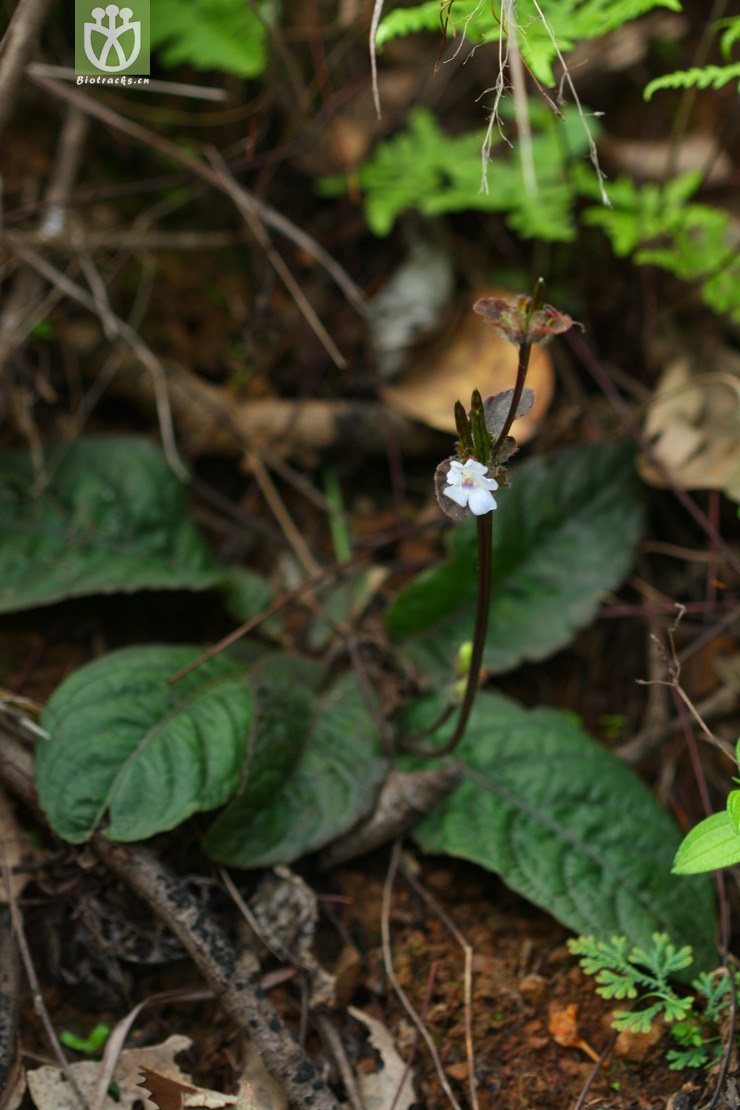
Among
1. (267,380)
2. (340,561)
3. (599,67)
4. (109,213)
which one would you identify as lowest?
(340,561)

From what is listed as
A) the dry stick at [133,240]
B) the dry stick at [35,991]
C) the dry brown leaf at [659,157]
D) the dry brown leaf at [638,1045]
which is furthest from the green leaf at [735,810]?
the dry brown leaf at [659,157]

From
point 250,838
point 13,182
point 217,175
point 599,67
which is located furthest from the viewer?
point 599,67

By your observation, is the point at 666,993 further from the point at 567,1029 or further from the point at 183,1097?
the point at 183,1097

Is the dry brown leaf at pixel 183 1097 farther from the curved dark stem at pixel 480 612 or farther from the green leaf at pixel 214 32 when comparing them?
the green leaf at pixel 214 32

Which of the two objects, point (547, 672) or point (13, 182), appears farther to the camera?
point (13, 182)

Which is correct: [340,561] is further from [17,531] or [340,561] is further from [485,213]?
[485,213]

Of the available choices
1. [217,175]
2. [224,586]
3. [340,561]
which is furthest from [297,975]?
[217,175]

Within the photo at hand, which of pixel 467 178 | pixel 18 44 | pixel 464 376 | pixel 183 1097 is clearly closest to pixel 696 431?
pixel 464 376

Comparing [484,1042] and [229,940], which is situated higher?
[229,940]
